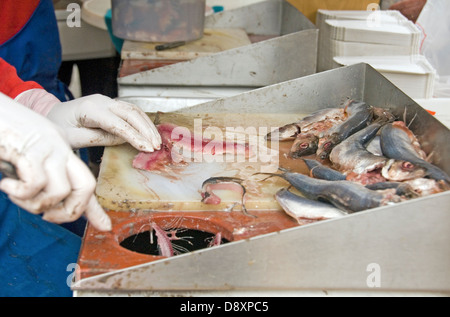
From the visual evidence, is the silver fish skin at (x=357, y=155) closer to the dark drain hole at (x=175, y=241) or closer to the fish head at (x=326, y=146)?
the fish head at (x=326, y=146)

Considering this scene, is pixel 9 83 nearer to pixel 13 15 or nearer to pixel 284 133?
pixel 13 15

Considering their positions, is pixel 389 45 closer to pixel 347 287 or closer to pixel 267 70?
pixel 267 70

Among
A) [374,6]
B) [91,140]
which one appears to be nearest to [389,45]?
[374,6]

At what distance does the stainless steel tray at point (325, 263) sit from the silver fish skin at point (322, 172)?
0.35 metres

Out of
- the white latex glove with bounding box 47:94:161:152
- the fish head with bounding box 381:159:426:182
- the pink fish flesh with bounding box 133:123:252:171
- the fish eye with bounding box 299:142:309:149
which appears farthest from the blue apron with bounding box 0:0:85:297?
the fish head with bounding box 381:159:426:182

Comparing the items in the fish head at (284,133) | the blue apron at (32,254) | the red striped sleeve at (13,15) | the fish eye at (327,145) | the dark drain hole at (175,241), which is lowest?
the blue apron at (32,254)

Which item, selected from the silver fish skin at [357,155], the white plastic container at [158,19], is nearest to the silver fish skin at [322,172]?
the silver fish skin at [357,155]

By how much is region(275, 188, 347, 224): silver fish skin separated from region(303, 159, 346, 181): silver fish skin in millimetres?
150

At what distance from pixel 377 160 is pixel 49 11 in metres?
2.06

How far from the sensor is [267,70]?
2.91m

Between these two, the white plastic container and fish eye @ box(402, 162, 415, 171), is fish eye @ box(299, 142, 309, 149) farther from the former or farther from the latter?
the white plastic container

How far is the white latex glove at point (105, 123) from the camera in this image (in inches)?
71.7

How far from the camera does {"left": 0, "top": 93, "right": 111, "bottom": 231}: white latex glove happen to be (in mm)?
1113
